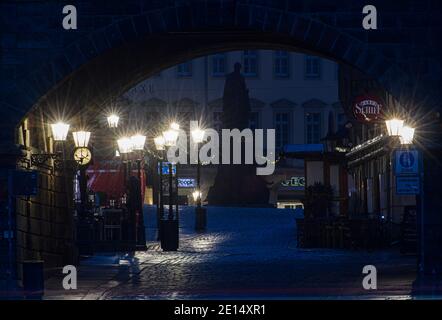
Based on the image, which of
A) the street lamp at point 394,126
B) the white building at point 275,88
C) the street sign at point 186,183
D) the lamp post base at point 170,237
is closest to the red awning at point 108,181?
the lamp post base at point 170,237

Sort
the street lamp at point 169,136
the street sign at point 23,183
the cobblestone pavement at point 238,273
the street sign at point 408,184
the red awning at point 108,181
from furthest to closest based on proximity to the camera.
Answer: the red awning at point 108,181 → the street lamp at point 169,136 → the street sign at point 408,184 → the street sign at point 23,183 → the cobblestone pavement at point 238,273

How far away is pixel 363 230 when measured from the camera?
38688 mm

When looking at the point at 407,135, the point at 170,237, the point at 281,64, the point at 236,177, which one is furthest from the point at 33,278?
the point at 281,64

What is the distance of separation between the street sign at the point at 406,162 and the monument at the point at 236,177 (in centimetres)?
4417

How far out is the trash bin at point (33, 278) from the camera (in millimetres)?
22812

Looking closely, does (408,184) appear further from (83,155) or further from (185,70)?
(185,70)

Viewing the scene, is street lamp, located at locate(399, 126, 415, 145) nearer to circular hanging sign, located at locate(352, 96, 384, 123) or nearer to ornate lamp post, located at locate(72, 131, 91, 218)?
ornate lamp post, located at locate(72, 131, 91, 218)

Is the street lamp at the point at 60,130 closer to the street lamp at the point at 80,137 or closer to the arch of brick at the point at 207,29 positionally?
the street lamp at the point at 80,137

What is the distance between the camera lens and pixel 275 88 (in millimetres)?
93125

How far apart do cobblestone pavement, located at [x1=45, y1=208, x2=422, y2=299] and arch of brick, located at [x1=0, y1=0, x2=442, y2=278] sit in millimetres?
2891

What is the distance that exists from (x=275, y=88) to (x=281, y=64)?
1.71 metres

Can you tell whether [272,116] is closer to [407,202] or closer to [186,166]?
[186,166]
